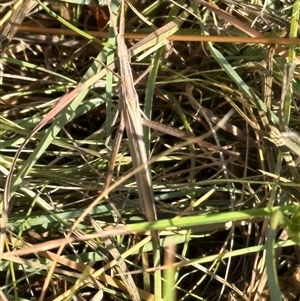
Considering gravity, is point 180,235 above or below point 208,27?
below

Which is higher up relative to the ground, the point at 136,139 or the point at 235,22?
the point at 235,22

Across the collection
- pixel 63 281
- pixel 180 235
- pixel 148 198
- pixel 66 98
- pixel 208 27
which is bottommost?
pixel 63 281

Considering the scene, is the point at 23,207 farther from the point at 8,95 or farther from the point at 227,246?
the point at 227,246

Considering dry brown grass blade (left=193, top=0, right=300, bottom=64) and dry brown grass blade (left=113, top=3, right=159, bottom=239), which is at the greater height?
dry brown grass blade (left=193, top=0, right=300, bottom=64)

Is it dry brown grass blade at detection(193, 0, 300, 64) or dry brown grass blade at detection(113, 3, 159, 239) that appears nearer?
dry brown grass blade at detection(113, 3, 159, 239)

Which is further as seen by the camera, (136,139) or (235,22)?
(235,22)

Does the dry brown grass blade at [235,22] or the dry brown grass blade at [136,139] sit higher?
the dry brown grass blade at [235,22]

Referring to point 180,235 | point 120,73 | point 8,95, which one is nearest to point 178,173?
point 180,235

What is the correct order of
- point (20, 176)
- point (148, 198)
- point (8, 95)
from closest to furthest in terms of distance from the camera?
point (148, 198)
point (20, 176)
point (8, 95)

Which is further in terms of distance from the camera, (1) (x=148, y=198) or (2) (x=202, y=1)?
(2) (x=202, y=1)

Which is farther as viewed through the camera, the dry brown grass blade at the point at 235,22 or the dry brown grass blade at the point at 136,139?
the dry brown grass blade at the point at 235,22

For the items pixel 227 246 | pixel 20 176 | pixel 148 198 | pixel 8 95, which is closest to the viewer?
pixel 148 198
